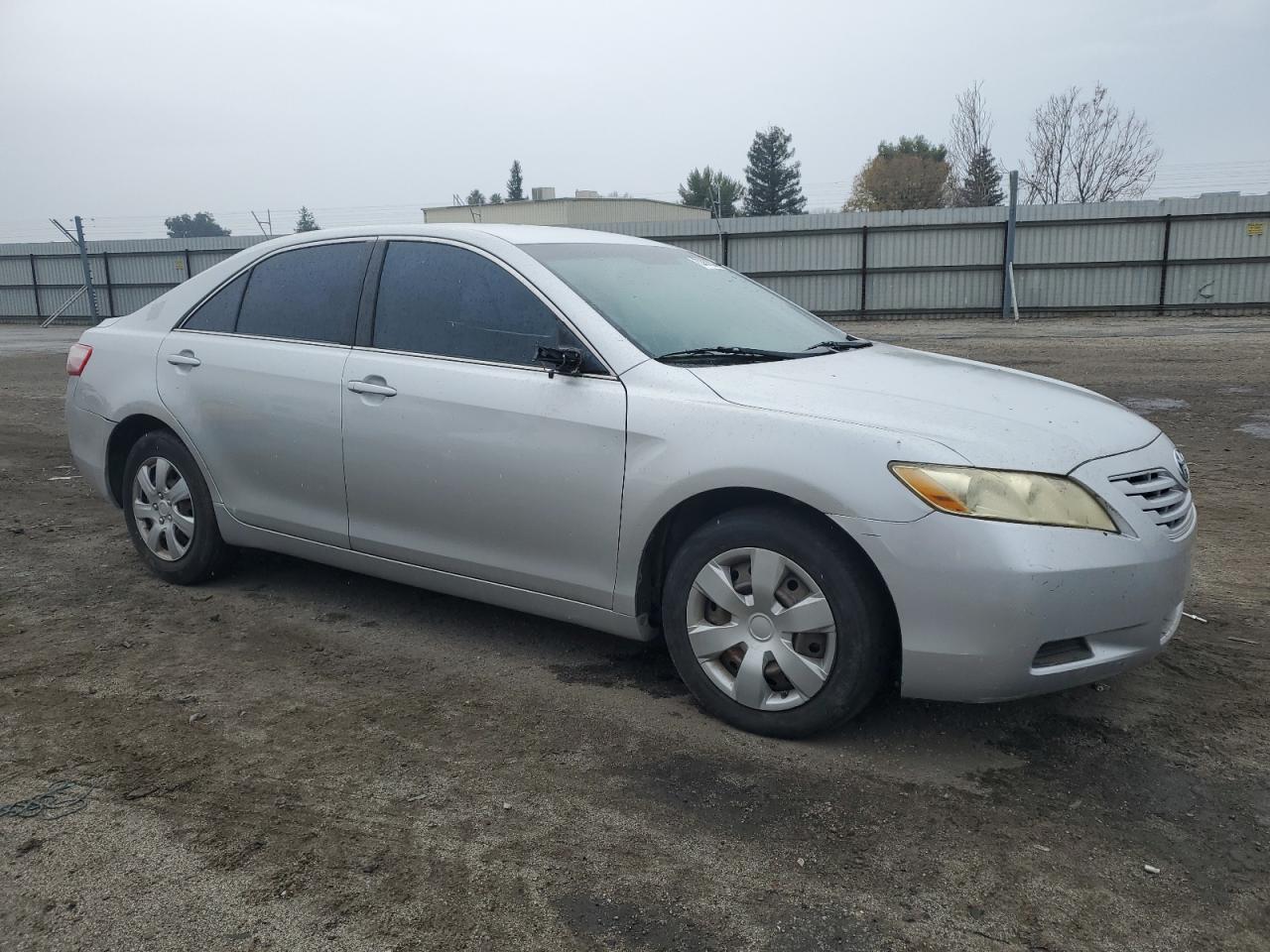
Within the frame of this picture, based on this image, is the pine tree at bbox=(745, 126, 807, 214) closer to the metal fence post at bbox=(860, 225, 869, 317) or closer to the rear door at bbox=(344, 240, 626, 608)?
the metal fence post at bbox=(860, 225, 869, 317)

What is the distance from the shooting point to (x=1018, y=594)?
289 cm

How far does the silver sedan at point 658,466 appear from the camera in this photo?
2998 mm

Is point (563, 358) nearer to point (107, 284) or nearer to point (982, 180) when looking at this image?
point (107, 284)

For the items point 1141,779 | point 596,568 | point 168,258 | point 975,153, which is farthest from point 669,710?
point 975,153

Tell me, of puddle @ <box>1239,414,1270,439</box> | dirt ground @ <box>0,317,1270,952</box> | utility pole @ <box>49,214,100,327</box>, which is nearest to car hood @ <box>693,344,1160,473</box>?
dirt ground @ <box>0,317,1270,952</box>

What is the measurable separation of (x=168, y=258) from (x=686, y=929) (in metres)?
32.0

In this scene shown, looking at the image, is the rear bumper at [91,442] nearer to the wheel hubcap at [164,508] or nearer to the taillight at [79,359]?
the taillight at [79,359]

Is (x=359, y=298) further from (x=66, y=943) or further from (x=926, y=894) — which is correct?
(x=926, y=894)

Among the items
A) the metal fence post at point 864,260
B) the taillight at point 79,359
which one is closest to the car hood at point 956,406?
the taillight at point 79,359

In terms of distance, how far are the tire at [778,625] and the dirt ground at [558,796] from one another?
0.45 ft

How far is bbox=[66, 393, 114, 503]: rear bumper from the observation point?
16.8 feet

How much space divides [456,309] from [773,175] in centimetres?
8435

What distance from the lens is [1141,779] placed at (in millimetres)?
3068

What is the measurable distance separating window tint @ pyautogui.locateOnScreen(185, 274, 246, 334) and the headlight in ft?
10.5
